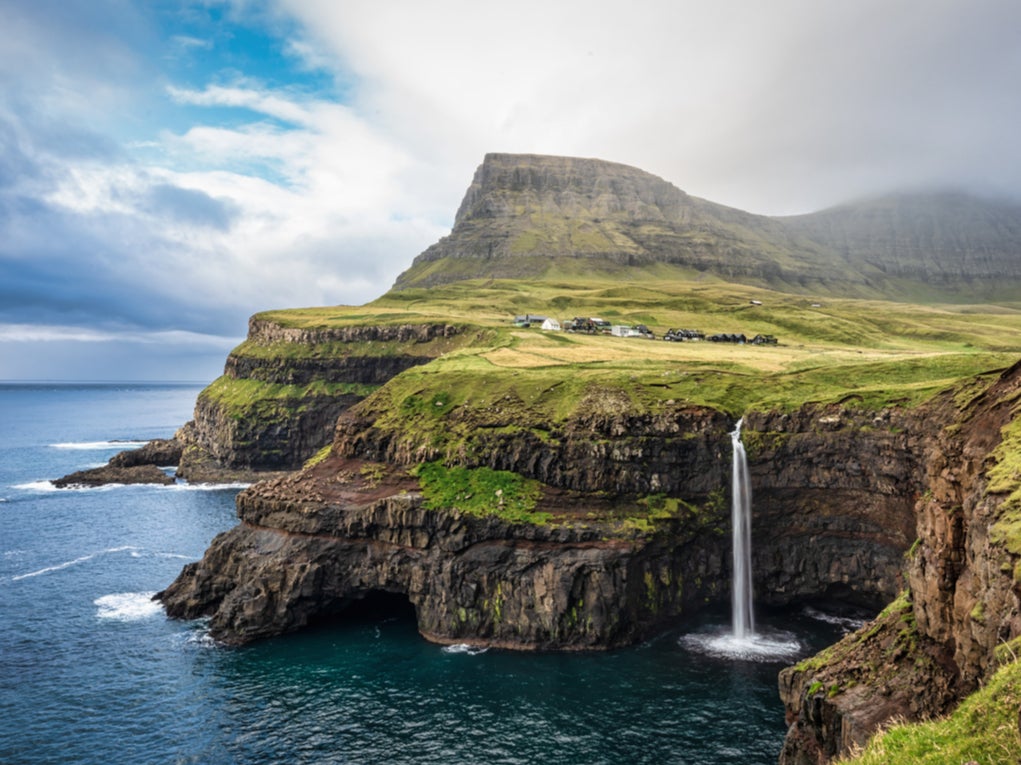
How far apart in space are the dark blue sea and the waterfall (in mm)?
3191

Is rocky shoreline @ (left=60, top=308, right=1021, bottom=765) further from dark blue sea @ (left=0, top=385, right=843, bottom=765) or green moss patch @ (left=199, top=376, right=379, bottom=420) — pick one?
green moss patch @ (left=199, top=376, right=379, bottom=420)

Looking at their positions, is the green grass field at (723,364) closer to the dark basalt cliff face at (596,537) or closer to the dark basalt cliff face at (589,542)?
the dark basalt cliff face at (596,537)

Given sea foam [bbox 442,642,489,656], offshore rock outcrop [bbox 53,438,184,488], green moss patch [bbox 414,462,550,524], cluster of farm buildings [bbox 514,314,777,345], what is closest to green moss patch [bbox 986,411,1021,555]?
green moss patch [bbox 414,462,550,524]

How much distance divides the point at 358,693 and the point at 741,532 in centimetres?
4484

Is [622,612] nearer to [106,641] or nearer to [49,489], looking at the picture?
[106,641]

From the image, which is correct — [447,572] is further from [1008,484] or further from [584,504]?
[1008,484]

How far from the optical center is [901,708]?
2775cm

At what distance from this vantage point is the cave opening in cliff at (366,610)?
7656cm

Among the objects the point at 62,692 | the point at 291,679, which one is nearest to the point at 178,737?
the point at 291,679

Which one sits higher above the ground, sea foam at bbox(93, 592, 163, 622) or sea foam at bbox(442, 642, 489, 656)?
sea foam at bbox(93, 592, 163, 622)

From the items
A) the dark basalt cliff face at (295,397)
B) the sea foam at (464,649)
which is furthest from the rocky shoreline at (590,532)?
the dark basalt cliff face at (295,397)

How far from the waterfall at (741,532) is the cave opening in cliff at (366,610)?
124 ft

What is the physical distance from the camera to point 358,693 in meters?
58.4

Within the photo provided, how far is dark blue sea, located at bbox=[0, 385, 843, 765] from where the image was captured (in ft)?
161
